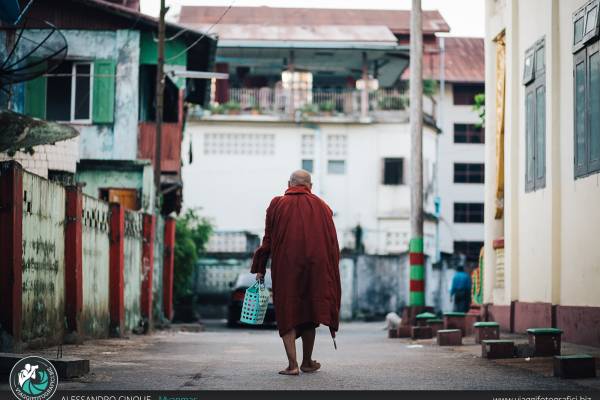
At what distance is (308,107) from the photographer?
150 ft

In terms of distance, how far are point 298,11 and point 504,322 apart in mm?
37538

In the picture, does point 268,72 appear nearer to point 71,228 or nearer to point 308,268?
point 71,228

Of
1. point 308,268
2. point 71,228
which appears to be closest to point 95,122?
point 71,228

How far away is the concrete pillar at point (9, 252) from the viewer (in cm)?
1170

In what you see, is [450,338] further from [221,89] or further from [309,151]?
[221,89]

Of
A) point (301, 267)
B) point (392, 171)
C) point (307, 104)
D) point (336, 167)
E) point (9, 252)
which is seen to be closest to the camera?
point (301, 267)

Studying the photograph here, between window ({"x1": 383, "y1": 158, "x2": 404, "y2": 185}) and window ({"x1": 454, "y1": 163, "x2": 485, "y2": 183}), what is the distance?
17.3 metres

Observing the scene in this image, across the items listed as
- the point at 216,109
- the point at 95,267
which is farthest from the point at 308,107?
the point at 95,267

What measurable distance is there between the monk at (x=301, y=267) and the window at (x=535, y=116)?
5655mm

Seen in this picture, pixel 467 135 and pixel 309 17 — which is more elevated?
pixel 309 17

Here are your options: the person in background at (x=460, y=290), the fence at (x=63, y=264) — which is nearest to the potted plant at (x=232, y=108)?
the person in background at (x=460, y=290)

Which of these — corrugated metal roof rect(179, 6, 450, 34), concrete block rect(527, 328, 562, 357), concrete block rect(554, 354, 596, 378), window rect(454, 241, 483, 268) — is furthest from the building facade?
window rect(454, 241, 483, 268)

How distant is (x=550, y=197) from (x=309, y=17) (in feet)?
131

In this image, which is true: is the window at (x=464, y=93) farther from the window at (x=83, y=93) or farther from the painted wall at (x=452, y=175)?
the window at (x=83, y=93)
